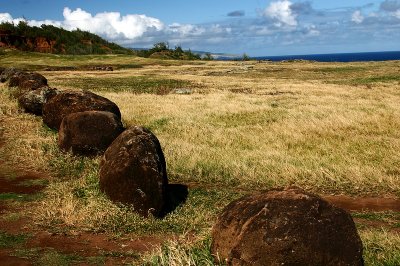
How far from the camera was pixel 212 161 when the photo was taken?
1509cm

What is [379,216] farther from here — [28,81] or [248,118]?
[28,81]

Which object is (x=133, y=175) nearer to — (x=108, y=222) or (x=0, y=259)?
(x=108, y=222)

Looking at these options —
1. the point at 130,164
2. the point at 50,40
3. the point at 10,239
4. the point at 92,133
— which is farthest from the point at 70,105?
the point at 50,40

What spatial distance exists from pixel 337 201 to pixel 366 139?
705 centimetres

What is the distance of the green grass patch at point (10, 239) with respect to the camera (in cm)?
896

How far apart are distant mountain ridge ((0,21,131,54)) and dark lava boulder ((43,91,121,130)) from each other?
88.4 metres

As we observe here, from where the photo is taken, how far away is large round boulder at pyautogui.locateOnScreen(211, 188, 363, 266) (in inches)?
258

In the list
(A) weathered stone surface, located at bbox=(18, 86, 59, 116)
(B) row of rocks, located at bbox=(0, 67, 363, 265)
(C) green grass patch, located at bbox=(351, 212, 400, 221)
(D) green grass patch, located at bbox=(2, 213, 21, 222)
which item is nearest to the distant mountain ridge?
(A) weathered stone surface, located at bbox=(18, 86, 59, 116)

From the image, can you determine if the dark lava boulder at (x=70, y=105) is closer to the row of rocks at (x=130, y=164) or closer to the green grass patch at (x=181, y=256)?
the row of rocks at (x=130, y=164)

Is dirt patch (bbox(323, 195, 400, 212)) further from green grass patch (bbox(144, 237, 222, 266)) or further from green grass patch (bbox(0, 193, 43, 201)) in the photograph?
green grass patch (bbox(0, 193, 43, 201))

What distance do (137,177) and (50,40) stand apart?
10842cm

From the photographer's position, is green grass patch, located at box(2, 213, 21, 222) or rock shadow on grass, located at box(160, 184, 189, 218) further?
rock shadow on grass, located at box(160, 184, 189, 218)

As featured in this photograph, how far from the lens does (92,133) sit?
15.0 metres

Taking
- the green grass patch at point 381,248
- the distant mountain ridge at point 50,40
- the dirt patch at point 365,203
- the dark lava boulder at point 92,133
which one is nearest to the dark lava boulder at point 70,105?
the dark lava boulder at point 92,133
